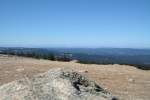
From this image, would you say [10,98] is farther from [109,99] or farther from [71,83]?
[109,99]

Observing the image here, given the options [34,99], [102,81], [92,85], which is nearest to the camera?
[34,99]

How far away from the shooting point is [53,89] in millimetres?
8617

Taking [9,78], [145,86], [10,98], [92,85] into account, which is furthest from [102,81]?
[10,98]

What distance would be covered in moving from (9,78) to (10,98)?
12639mm

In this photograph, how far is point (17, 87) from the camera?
28.8ft

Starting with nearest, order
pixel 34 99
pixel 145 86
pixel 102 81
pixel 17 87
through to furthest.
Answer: pixel 34 99
pixel 17 87
pixel 145 86
pixel 102 81

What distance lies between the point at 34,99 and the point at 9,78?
13.0 m

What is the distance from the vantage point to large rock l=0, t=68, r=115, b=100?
327 inches

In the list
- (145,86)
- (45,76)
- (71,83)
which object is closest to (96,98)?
(71,83)

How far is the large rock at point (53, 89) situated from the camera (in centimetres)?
831

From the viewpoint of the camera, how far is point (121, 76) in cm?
2392

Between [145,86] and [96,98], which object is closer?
[96,98]

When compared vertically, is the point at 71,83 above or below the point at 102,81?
above

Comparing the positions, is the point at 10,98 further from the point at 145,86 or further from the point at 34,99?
the point at 145,86
